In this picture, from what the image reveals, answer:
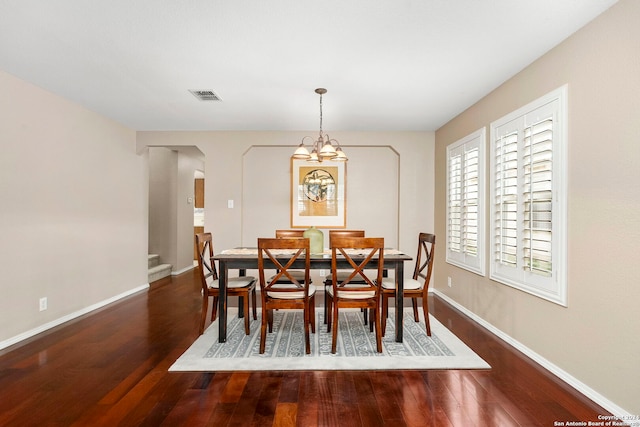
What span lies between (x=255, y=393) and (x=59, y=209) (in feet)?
9.93

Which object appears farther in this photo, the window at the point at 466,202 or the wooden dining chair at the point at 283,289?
the window at the point at 466,202

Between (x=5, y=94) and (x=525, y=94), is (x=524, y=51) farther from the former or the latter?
(x=5, y=94)

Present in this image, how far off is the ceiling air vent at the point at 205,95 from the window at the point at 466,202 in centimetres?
287

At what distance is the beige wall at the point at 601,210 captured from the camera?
6.18 ft

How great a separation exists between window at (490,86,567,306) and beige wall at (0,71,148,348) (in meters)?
4.50

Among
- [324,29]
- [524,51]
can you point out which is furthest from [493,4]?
[324,29]

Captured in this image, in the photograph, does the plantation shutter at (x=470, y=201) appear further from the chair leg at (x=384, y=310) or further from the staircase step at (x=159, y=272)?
the staircase step at (x=159, y=272)

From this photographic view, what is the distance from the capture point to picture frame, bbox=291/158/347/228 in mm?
5109

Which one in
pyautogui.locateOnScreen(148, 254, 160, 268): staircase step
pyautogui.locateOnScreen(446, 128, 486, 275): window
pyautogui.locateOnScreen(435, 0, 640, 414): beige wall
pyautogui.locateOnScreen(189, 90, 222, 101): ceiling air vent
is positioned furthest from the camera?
pyautogui.locateOnScreen(148, 254, 160, 268): staircase step

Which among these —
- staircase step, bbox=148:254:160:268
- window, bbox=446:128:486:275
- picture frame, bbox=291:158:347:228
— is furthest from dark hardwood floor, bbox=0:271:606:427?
staircase step, bbox=148:254:160:268

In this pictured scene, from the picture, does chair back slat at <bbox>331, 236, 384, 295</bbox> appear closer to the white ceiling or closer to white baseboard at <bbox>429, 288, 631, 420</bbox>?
white baseboard at <bbox>429, 288, 631, 420</bbox>

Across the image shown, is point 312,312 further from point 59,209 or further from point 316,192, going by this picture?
point 59,209

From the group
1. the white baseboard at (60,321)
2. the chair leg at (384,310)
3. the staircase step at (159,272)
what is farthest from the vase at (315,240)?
the staircase step at (159,272)

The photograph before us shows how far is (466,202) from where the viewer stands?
3977 mm
